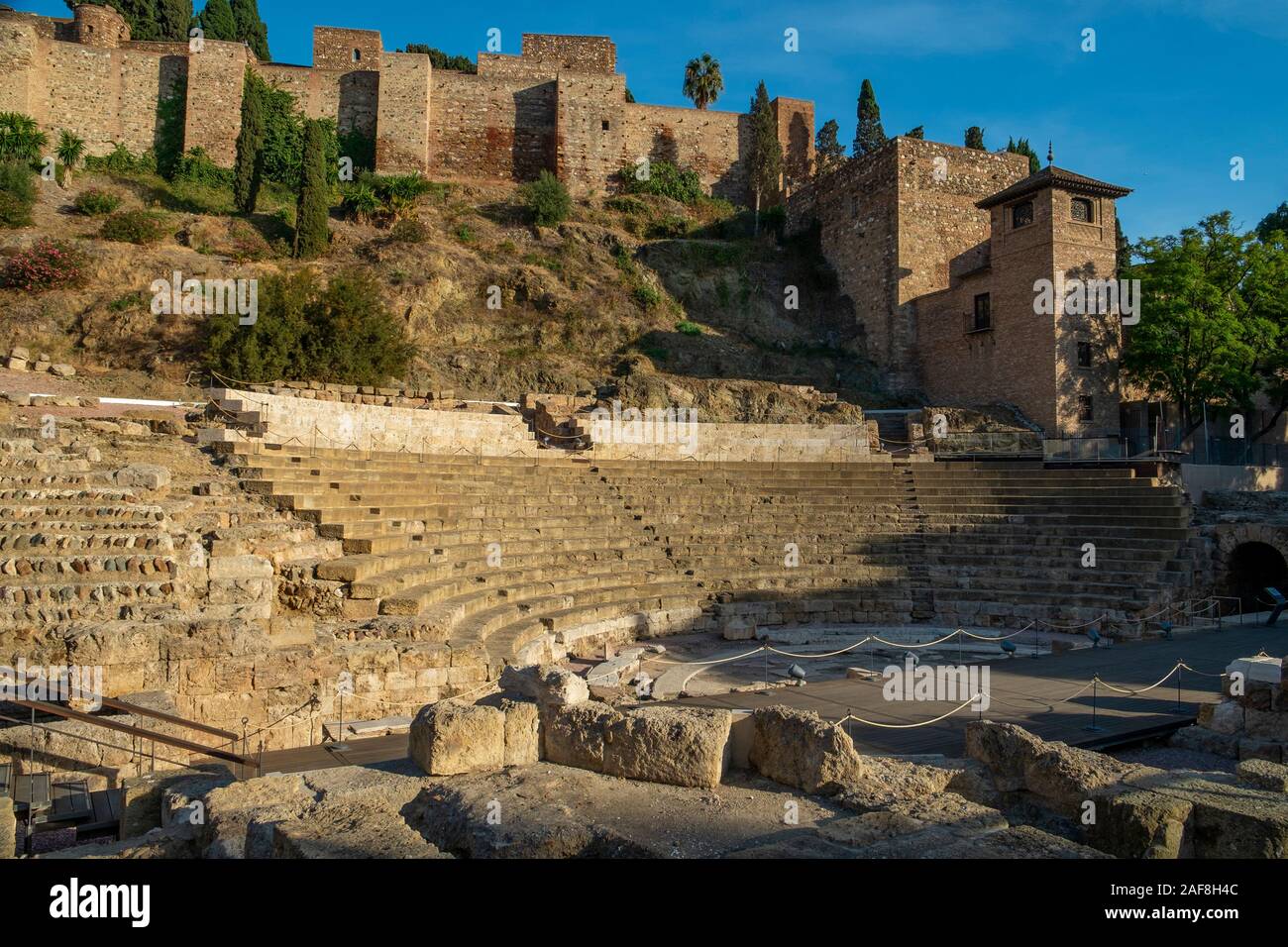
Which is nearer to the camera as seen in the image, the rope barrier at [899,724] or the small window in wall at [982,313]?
the rope barrier at [899,724]

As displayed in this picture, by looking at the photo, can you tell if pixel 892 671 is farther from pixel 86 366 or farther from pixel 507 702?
pixel 86 366

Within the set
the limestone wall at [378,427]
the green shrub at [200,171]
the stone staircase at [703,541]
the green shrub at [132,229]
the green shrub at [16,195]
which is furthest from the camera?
the green shrub at [200,171]

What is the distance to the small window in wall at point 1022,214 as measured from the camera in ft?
86.1

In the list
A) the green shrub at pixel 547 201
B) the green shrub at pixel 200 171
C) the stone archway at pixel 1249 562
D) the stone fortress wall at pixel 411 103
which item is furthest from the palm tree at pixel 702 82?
the stone archway at pixel 1249 562

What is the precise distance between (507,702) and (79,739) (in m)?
3.02

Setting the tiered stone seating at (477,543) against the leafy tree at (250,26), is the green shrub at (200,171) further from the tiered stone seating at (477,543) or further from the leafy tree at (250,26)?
the tiered stone seating at (477,543)

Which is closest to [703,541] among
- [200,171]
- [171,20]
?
[200,171]

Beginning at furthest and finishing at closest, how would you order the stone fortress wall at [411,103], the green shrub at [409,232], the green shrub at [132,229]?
the stone fortress wall at [411,103] → the green shrub at [409,232] → the green shrub at [132,229]

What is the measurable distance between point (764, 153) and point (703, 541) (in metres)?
28.1

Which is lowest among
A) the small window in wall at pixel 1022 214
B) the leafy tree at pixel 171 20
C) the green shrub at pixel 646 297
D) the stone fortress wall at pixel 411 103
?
the green shrub at pixel 646 297

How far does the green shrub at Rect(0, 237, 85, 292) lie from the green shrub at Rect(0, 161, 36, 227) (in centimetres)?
285

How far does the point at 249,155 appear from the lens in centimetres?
3275

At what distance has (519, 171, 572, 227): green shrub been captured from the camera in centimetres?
3328

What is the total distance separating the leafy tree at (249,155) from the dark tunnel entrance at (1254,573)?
109 ft
